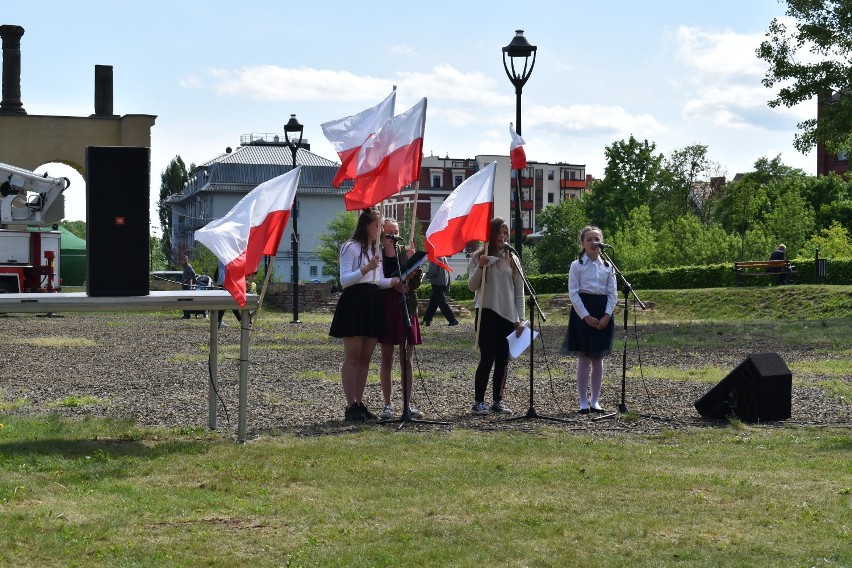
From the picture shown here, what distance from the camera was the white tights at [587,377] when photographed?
12.5m

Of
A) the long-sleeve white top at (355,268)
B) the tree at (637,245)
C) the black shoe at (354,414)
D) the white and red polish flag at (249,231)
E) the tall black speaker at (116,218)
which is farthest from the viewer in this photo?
the tree at (637,245)

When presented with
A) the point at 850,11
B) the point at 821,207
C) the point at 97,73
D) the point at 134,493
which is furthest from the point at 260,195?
the point at 821,207

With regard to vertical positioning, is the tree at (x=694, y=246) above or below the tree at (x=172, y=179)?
below

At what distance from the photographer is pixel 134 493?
788cm

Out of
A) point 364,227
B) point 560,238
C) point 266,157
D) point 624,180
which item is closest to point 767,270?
point 364,227

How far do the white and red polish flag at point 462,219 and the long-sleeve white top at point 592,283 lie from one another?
0.99 meters

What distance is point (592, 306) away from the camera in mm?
12430

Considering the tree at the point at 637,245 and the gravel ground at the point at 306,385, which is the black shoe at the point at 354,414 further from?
the tree at the point at 637,245

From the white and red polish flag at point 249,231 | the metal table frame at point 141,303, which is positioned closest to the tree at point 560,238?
the white and red polish flag at point 249,231

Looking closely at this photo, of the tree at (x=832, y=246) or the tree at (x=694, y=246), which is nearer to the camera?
the tree at (x=832, y=246)

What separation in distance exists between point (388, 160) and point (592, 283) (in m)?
2.34

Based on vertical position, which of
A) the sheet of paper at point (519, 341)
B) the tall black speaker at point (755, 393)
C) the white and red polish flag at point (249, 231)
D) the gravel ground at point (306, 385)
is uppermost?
the white and red polish flag at point (249, 231)

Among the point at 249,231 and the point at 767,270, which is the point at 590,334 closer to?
the point at 249,231

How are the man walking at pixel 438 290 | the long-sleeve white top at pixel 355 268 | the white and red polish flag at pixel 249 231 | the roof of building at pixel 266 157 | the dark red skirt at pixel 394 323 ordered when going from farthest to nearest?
the roof of building at pixel 266 157 → the man walking at pixel 438 290 → the dark red skirt at pixel 394 323 → the long-sleeve white top at pixel 355 268 → the white and red polish flag at pixel 249 231
